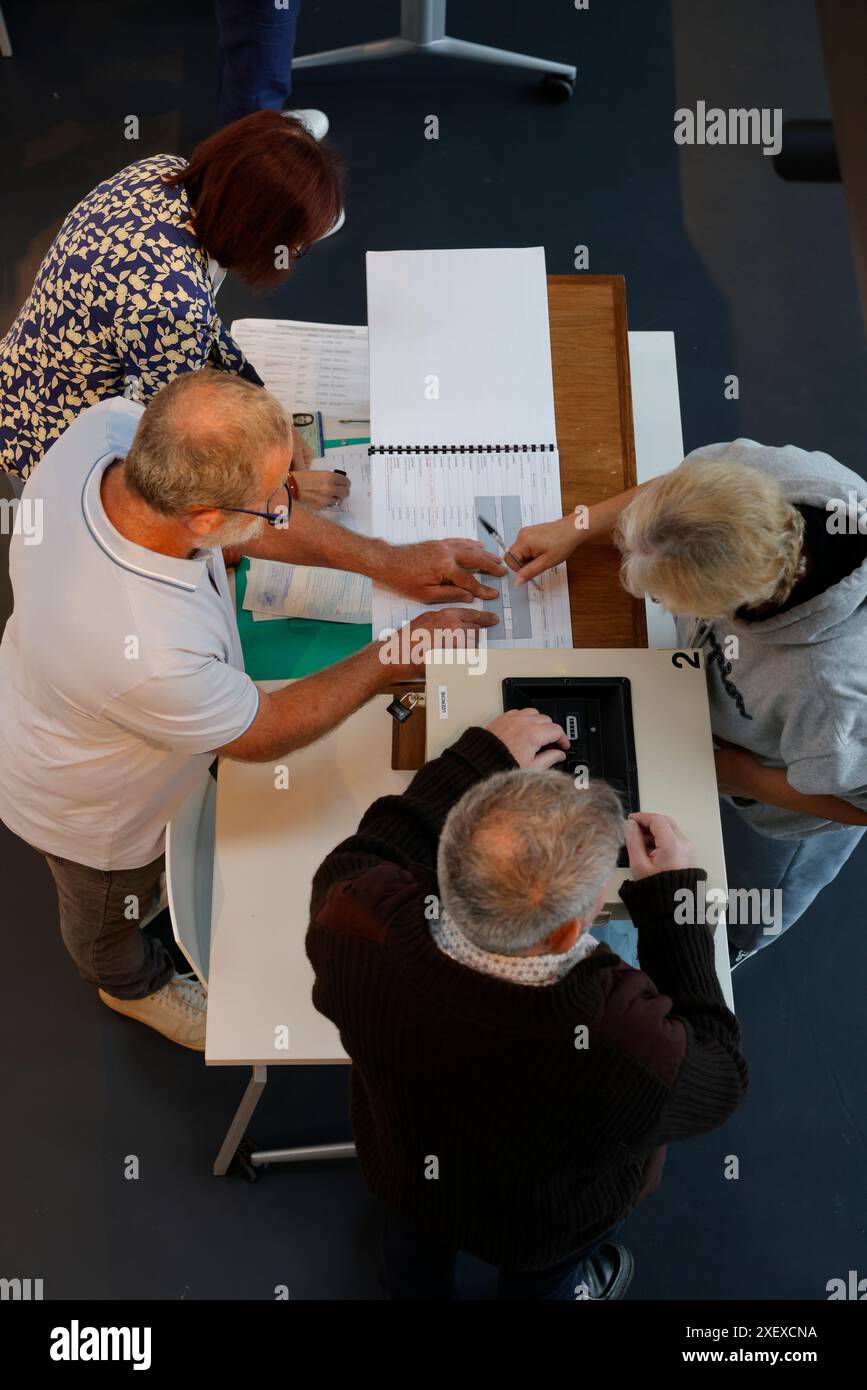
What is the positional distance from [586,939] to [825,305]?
269 centimetres

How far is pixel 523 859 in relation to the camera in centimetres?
135

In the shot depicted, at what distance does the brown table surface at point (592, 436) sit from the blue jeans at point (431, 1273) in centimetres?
86

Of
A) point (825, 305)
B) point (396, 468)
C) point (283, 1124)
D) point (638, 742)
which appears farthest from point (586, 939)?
point (825, 305)

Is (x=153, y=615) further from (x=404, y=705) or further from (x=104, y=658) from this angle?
(x=404, y=705)

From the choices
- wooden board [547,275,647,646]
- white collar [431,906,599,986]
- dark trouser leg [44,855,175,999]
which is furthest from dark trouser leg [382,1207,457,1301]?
wooden board [547,275,647,646]

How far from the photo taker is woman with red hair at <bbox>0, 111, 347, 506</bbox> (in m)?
2.05

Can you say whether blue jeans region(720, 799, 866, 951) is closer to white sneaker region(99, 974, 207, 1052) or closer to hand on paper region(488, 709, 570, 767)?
hand on paper region(488, 709, 570, 767)

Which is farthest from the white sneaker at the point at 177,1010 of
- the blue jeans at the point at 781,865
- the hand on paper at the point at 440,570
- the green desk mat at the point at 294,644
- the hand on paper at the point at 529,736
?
the hand on paper at the point at 529,736

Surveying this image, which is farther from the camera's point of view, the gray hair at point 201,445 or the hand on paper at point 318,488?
the hand on paper at point 318,488

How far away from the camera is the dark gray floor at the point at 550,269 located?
251 centimetres

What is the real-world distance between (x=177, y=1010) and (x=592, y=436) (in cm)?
156

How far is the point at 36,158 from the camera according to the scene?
3535 mm

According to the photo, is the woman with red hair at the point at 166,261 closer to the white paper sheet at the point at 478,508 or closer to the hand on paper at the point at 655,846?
the white paper sheet at the point at 478,508

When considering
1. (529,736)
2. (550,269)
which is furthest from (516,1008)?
(550,269)
